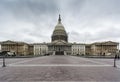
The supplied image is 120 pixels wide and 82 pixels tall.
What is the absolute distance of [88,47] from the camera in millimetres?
159125

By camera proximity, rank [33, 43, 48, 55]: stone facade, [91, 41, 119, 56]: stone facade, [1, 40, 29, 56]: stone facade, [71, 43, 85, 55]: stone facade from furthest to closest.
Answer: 1. [33, 43, 48, 55]: stone facade
2. [71, 43, 85, 55]: stone facade
3. [91, 41, 119, 56]: stone facade
4. [1, 40, 29, 56]: stone facade

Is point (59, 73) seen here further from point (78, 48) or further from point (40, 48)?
point (40, 48)

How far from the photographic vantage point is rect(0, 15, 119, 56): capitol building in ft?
453

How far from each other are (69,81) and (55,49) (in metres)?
139

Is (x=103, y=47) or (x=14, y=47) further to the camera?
(x=103, y=47)

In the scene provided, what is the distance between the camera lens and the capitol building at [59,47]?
138000mm

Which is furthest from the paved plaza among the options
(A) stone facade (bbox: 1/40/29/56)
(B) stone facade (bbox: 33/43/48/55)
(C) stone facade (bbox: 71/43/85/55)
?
(B) stone facade (bbox: 33/43/48/55)

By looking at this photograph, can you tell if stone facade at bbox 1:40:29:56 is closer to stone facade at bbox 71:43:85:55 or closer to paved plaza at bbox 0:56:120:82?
stone facade at bbox 71:43:85:55

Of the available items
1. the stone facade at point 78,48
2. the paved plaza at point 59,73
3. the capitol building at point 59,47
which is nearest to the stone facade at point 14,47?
the capitol building at point 59,47

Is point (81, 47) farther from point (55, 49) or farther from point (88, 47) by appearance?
point (55, 49)

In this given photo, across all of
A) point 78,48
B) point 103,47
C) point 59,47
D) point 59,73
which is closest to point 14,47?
point 59,47

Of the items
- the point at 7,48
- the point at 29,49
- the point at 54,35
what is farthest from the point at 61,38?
the point at 7,48

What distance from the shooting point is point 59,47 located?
5817 inches

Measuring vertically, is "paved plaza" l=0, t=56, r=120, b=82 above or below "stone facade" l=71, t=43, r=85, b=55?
above
